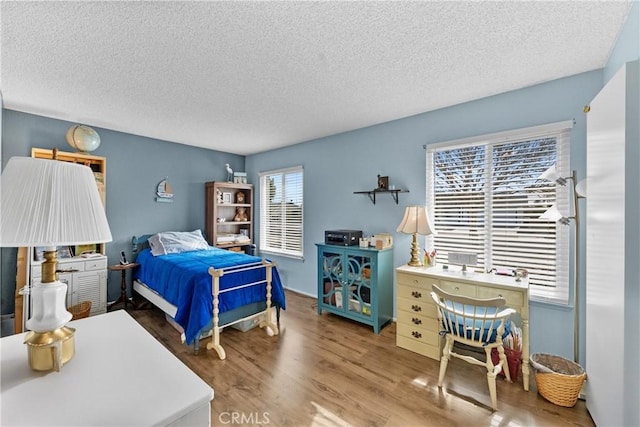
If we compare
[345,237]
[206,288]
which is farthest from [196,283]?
[345,237]

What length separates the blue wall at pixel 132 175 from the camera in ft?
10.3

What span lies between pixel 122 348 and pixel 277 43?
6.30ft

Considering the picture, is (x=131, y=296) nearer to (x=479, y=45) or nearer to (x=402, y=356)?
(x=402, y=356)

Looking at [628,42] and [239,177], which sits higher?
[628,42]

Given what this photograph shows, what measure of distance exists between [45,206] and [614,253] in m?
2.57

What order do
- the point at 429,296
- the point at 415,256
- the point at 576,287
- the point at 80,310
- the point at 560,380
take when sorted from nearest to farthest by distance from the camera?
the point at 560,380 < the point at 576,287 < the point at 429,296 < the point at 415,256 < the point at 80,310

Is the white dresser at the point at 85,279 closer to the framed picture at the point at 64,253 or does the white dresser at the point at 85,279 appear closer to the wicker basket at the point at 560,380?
the framed picture at the point at 64,253

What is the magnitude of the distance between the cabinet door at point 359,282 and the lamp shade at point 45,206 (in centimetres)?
260

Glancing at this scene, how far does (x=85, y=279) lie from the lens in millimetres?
3188

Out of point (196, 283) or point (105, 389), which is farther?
point (196, 283)

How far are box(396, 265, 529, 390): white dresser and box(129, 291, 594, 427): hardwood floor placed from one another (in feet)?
0.48

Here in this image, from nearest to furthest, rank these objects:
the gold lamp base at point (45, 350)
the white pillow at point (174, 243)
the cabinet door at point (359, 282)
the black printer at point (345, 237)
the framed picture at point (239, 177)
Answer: the gold lamp base at point (45, 350) < the cabinet door at point (359, 282) < the black printer at point (345, 237) < the white pillow at point (174, 243) < the framed picture at point (239, 177)

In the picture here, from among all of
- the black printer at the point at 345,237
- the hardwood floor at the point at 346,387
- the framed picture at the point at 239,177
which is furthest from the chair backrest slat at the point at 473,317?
the framed picture at the point at 239,177

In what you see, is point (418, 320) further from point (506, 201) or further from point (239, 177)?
point (239, 177)
